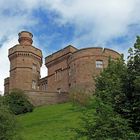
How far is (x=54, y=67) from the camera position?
7219 cm

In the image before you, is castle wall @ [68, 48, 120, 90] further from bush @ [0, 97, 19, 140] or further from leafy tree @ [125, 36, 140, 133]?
leafy tree @ [125, 36, 140, 133]

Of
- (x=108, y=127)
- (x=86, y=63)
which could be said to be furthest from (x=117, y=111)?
(x=86, y=63)

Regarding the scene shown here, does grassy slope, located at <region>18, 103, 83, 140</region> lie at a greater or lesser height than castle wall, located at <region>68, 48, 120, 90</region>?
lesser

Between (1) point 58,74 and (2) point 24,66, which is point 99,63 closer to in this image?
(1) point 58,74

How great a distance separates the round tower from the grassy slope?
50.1 feet

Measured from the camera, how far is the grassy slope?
37.6 metres

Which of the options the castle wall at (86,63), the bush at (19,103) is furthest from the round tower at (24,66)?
the bush at (19,103)

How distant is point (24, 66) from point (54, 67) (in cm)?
461

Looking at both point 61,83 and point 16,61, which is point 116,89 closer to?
point 61,83

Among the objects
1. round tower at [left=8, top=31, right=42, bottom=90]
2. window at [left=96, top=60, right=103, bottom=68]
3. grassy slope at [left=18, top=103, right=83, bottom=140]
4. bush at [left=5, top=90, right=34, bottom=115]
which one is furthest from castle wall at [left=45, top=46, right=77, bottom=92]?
grassy slope at [left=18, top=103, right=83, bottom=140]

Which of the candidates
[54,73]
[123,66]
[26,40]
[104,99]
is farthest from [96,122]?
[26,40]

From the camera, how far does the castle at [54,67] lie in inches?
2525

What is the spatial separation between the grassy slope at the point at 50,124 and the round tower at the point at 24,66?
601 inches

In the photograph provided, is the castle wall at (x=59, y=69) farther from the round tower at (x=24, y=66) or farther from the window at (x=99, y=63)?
the window at (x=99, y=63)
